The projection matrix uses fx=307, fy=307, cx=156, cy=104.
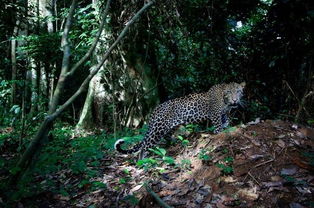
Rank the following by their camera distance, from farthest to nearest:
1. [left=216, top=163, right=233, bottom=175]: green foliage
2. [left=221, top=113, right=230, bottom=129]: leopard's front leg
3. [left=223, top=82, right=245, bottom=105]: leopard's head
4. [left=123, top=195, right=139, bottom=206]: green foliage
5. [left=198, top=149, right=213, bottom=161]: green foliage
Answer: [left=221, top=113, right=230, bottom=129]: leopard's front leg → [left=223, top=82, right=245, bottom=105]: leopard's head → [left=198, top=149, right=213, bottom=161]: green foliage → [left=216, top=163, right=233, bottom=175]: green foliage → [left=123, top=195, right=139, bottom=206]: green foliage

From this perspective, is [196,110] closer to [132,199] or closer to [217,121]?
[217,121]

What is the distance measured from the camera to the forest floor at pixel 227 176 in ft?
13.8

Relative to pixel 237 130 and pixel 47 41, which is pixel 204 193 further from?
pixel 47 41

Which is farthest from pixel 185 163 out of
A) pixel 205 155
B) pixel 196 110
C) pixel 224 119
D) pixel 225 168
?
pixel 224 119

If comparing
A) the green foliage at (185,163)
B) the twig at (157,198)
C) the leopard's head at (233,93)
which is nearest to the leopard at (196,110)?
the leopard's head at (233,93)

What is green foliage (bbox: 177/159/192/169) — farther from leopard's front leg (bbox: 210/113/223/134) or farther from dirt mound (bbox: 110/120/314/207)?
leopard's front leg (bbox: 210/113/223/134)

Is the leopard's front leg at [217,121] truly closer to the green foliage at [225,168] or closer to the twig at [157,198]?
the green foliage at [225,168]

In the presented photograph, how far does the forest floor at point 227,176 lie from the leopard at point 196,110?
4.24 feet

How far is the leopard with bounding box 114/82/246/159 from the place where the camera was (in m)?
7.06

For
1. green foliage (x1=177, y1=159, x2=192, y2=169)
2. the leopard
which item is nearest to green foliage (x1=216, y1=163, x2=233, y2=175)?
green foliage (x1=177, y1=159, x2=192, y2=169)

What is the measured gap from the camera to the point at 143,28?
8.10 meters

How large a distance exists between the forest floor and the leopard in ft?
4.24

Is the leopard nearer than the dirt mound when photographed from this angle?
No

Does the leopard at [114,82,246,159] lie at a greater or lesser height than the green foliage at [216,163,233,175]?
greater
